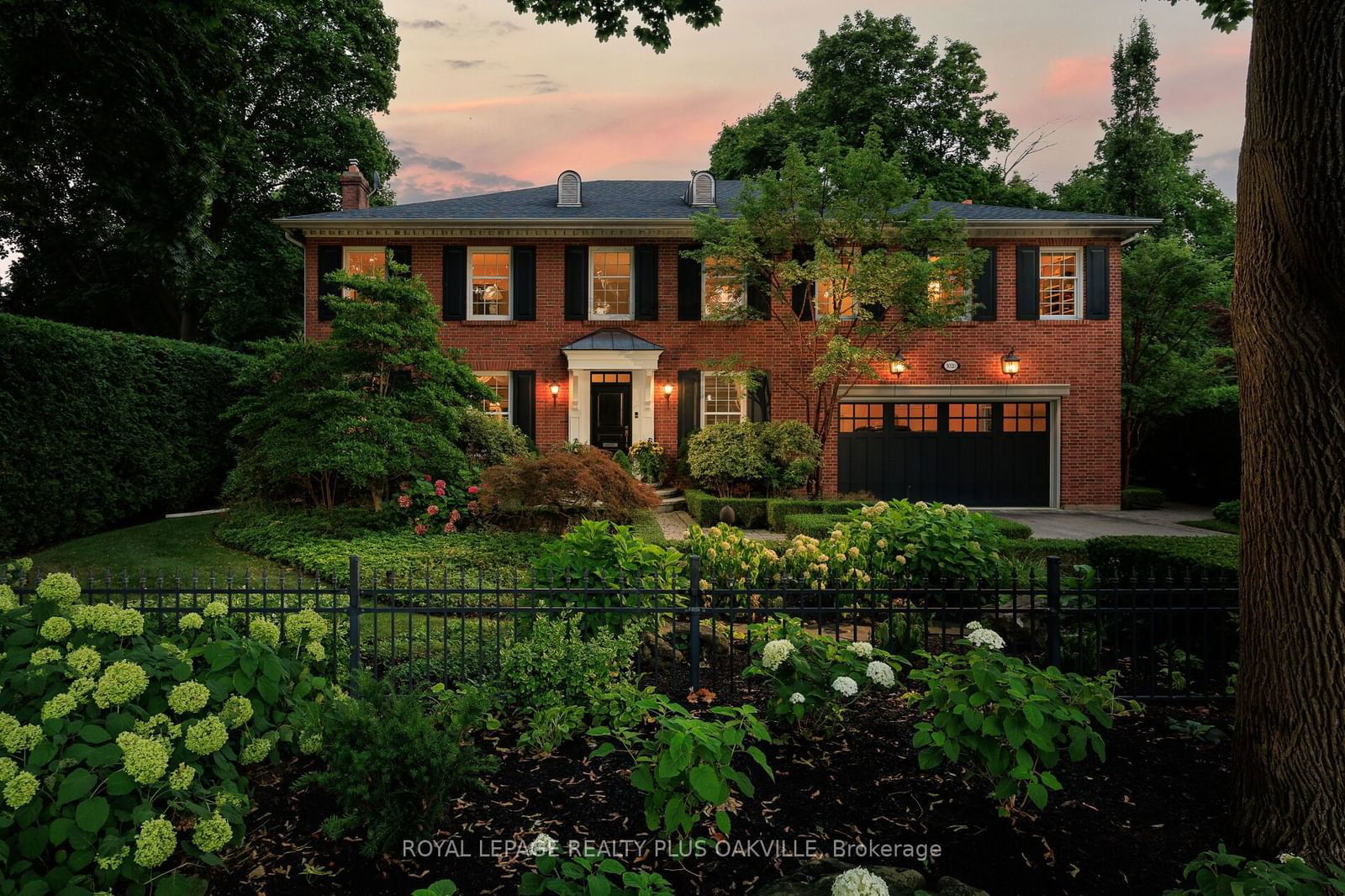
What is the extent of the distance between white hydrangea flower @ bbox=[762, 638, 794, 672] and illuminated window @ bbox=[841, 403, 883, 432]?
1276 cm

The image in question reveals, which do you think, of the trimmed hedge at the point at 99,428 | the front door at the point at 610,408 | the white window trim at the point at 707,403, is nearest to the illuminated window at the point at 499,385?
the front door at the point at 610,408

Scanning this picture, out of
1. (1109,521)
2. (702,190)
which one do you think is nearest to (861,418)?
(1109,521)

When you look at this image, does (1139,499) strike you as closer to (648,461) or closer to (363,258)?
(648,461)

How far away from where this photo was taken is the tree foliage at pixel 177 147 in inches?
227

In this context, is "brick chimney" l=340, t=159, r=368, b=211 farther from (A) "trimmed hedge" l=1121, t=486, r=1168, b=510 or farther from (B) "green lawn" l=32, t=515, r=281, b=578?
(A) "trimmed hedge" l=1121, t=486, r=1168, b=510

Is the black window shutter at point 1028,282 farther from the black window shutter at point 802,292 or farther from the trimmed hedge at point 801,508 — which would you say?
the trimmed hedge at point 801,508

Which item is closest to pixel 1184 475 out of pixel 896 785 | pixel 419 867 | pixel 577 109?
pixel 577 109

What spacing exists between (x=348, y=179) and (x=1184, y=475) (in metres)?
22.7

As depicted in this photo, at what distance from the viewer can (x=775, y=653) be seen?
3295 mm

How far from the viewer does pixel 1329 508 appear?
8.45 feet

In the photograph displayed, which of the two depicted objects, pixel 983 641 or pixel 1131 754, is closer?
pixel 983 641

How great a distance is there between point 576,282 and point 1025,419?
1099 cm

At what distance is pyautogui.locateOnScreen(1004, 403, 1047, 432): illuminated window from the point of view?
15.5m

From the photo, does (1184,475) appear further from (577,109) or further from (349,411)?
(349,411)
